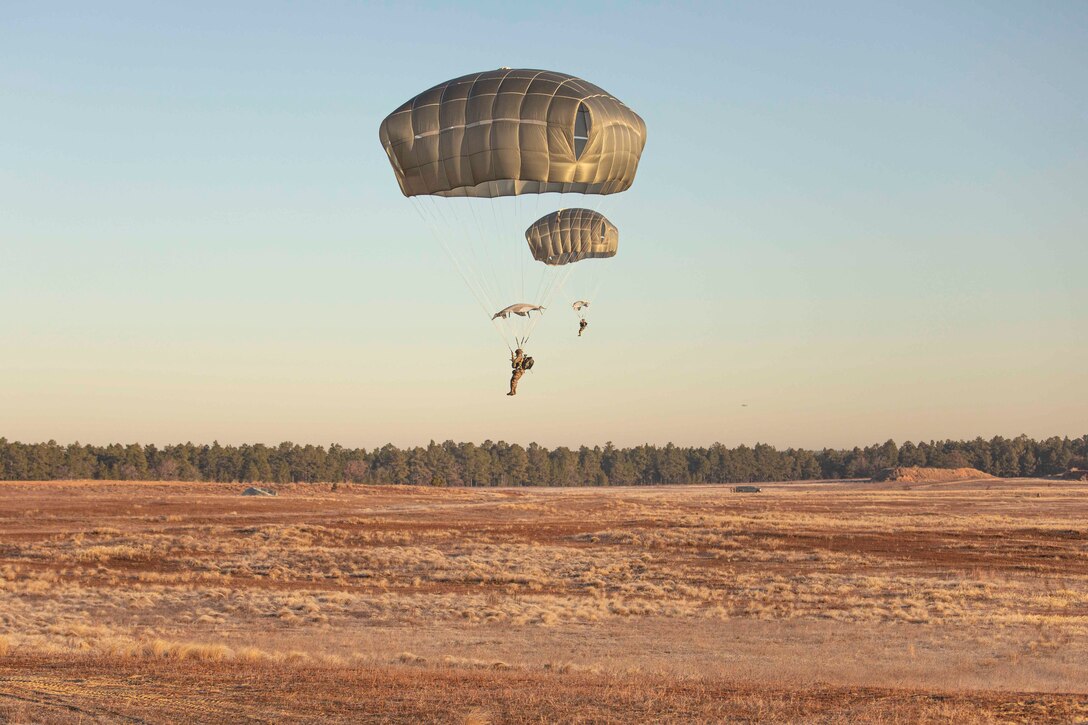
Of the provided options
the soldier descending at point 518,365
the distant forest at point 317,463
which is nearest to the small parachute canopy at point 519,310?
the soldier descending at point 518,365

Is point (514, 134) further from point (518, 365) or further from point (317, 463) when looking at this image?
point (317, 463)

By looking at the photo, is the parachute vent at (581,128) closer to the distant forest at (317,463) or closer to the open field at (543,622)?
the open field at (543,622)

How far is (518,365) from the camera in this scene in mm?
34750

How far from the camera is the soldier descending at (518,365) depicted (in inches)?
1358

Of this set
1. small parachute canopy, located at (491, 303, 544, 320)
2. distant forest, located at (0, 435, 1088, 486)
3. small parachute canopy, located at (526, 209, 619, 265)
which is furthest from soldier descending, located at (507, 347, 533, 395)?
distant forest, located at (0, 435, 1088, 486)

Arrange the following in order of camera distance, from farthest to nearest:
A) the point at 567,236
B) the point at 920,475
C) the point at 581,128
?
1. the point at 920,475
2. the point at 567,236
3. the point at 581,128

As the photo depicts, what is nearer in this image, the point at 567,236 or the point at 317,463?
the point at 567,236

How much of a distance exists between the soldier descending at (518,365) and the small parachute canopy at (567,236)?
732 inches

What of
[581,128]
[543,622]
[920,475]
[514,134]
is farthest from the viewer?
[920,475]

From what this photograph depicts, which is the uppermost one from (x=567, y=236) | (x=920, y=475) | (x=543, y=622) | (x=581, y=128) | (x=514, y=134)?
(x=567, y=236)

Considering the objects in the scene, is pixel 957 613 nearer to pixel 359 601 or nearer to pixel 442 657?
pixel 442 657

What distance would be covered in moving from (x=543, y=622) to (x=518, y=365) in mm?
9635

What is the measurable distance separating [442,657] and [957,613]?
595 inches

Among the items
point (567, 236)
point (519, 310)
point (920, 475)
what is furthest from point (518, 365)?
point (920, 475)
